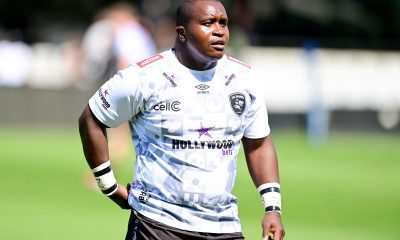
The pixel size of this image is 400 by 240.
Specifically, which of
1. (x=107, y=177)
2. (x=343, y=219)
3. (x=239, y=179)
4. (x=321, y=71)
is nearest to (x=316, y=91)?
(x=321, y=71)

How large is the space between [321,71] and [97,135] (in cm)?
1846

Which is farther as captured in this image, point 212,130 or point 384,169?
point 384,169

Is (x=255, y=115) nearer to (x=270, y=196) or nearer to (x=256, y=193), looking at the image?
(x=270, y=196)

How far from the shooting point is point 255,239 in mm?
12039

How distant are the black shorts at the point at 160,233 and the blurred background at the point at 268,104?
17.2 ft

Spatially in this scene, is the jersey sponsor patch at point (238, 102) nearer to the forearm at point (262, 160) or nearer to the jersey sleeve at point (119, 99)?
the forearm at point (262, 160)

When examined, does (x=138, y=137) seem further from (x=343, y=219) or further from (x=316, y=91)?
(x=316, y=91)

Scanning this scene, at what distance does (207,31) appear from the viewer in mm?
6742

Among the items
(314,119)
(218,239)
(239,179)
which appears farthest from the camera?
(314,119)

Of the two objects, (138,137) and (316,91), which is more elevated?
(316,91)

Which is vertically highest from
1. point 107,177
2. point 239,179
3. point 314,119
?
point 314,119

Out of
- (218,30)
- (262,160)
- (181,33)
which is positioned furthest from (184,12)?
(262,160)

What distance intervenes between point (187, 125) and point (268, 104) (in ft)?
60.0

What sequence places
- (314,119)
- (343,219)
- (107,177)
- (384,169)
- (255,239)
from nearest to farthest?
(107,177), (255,239), (343,219), (384,169), (314,119)
